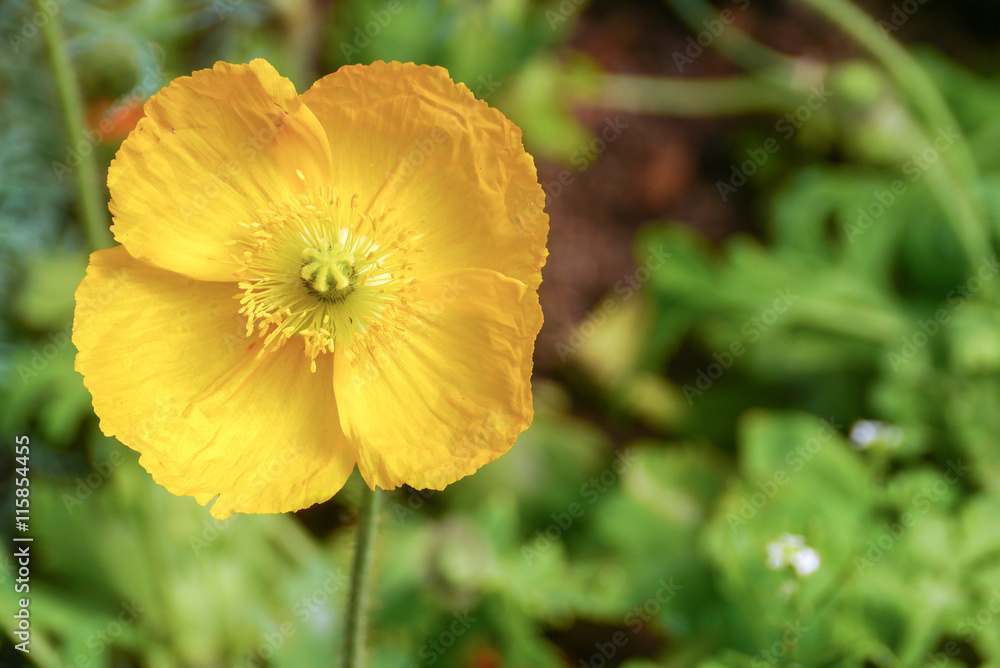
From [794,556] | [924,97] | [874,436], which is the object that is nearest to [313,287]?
[794,556]

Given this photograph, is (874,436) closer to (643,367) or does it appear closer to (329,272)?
(643,367)

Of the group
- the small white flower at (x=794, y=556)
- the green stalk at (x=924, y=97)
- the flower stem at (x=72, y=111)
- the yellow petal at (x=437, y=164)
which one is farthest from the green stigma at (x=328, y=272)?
the green stalk at (x=924, y=97)

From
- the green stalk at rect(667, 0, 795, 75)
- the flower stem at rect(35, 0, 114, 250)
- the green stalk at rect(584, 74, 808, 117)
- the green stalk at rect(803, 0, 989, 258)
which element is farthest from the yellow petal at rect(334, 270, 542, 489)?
the green stalk at rect(667, 0, 795, 75)

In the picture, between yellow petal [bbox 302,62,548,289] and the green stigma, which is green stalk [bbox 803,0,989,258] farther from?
the green stigma

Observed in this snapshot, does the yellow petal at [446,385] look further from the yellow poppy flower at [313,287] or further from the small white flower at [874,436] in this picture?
the small white flower at [874,436]

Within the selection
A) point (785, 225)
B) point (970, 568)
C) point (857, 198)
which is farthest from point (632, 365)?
point (970, 568)

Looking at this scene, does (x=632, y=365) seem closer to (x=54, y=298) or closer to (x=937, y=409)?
(x=937, y=409)
